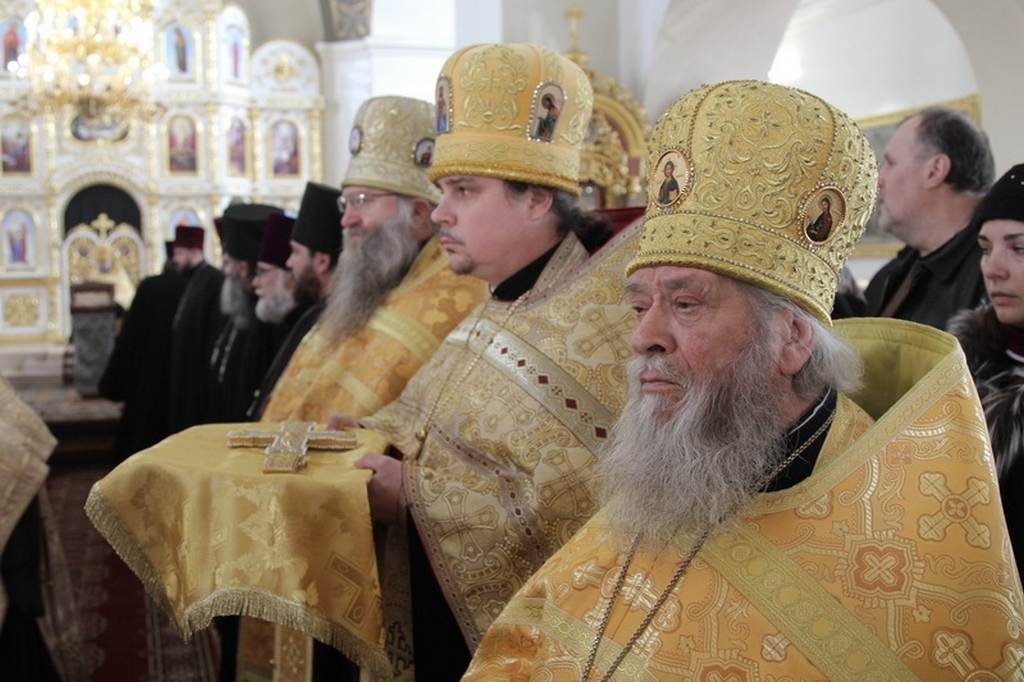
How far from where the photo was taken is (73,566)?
6.72 meters

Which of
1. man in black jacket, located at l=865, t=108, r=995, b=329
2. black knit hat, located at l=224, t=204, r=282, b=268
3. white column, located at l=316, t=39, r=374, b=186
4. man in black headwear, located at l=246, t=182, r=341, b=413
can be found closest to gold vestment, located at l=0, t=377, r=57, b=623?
man in black headwear, located at l=246, t=182, r=341, b=413

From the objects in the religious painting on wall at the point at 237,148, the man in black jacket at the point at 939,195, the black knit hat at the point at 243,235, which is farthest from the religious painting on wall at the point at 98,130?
the man in black jacket at the point at 939,195

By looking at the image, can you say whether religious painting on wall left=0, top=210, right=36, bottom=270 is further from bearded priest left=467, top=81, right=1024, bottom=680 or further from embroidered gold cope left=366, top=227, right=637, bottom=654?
bearded priest left=467, top=81, right=1024, bottom=680

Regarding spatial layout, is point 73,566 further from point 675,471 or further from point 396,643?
point 675,471

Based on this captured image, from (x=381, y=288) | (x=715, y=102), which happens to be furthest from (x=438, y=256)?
(x=715, y=102)

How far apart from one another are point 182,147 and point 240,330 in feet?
37.8

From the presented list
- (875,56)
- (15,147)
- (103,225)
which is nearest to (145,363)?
(875,56)

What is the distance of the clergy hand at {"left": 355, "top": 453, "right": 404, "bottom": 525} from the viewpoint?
255 cm

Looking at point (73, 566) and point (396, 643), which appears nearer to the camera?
point (396, 643)

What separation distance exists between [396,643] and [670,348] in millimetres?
1206

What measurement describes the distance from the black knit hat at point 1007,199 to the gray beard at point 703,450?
0.86 metres

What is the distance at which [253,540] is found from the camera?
2357 mm

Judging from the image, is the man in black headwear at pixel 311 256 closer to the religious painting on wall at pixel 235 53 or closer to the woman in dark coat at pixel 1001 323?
the woman in dark coat at pixel 1001 323

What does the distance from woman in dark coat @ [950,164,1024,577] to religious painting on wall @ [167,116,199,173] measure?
50.1 ft
